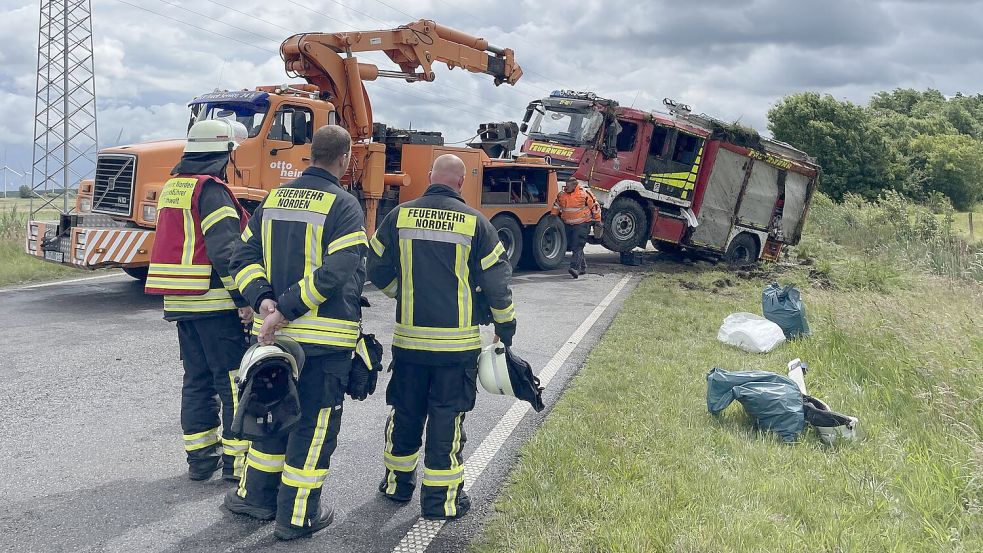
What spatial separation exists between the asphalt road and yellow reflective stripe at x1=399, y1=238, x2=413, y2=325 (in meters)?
0.98

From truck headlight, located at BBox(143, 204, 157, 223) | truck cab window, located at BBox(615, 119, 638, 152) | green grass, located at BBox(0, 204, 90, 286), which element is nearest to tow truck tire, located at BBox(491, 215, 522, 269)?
truck cab window, located at BBox(615, 119, 638, 152)

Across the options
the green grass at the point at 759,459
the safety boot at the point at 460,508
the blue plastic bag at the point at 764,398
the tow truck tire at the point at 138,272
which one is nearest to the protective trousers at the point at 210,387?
the safety boot at the point at 460,508

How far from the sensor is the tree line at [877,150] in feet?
125

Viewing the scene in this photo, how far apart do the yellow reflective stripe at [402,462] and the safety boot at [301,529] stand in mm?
447

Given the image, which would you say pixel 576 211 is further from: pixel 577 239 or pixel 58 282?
pixel 58 282

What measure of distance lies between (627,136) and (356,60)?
5628mm

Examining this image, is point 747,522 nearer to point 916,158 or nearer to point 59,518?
point 59,518

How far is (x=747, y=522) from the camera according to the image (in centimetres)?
370

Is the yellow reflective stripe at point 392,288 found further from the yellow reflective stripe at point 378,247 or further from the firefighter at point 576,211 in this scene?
the firefighter at point 576,211

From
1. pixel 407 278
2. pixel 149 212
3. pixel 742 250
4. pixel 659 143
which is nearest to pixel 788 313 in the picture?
pixel 407 278

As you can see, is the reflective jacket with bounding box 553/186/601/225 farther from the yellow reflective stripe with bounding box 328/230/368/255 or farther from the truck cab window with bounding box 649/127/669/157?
the yellow reflective stripe with bounding box 328/230/368/255

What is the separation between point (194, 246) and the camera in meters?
4.07

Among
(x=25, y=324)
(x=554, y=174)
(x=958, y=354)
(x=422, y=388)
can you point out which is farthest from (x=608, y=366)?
(x=554, y=174)

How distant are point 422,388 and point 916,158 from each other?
164 ft
